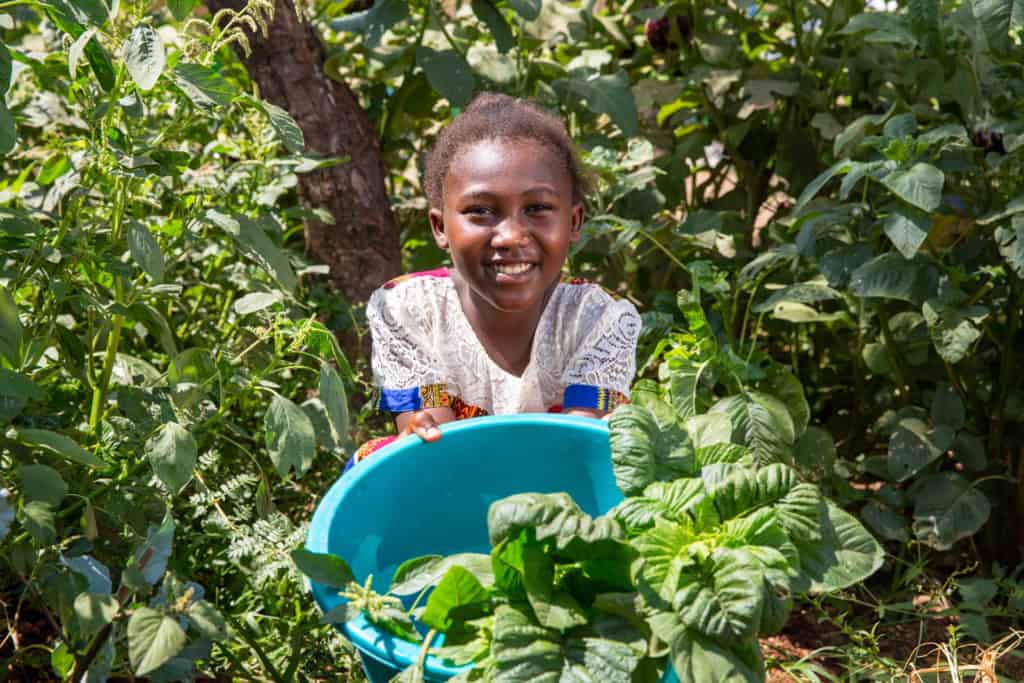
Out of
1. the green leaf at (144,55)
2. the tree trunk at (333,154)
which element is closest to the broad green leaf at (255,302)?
the green leaf at (144,55)

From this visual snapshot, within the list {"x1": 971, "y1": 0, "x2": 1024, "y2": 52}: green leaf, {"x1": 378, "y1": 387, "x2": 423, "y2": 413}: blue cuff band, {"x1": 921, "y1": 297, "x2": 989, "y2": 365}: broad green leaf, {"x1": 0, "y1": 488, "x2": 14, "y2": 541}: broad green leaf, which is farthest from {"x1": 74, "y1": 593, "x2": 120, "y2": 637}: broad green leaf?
{"x1": 971, "y1": 0, "x2": 1024, "y2": 52}: green leaf

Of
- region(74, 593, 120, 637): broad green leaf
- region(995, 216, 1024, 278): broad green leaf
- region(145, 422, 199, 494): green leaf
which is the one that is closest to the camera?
region(74, 593, 120, 637): broad green leaf

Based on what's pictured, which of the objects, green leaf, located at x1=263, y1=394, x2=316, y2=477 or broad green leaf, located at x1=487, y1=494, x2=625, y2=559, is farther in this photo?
green leaf, located at x1=263, y1=394, x2=316, y2=477

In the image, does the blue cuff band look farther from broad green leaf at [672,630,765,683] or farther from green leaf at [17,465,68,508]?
broad green leaf at [672,630,765,683]

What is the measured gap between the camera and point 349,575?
4.25ft

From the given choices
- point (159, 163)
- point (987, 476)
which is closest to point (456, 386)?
point (159, 163)

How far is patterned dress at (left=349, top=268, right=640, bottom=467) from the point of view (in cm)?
193

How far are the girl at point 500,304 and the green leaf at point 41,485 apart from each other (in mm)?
594

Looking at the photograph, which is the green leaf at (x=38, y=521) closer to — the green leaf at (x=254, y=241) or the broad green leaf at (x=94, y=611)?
the broad green leaf at (x=94, y=611)

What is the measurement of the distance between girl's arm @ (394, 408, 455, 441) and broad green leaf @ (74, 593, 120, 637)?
55cm

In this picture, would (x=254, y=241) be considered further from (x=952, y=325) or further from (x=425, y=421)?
(x=952, y=325)

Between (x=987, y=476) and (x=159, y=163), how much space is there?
59.8 inches

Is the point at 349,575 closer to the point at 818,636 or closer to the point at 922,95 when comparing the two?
the point at 818,636

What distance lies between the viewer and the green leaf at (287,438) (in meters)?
1.50
